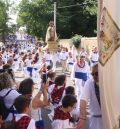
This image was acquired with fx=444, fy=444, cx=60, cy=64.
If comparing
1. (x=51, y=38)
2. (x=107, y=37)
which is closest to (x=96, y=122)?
(x=107, y=37)

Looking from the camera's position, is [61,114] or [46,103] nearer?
[61,114]

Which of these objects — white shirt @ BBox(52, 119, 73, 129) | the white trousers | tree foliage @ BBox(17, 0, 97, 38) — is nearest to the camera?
the white trousers

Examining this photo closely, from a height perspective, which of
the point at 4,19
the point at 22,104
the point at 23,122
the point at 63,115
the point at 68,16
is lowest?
the point at 63,115

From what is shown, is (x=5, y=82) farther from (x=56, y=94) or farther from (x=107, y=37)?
(x=107, y=37)

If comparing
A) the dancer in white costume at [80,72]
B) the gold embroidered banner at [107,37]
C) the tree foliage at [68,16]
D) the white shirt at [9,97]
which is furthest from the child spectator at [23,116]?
the tree foliage at [68,16]

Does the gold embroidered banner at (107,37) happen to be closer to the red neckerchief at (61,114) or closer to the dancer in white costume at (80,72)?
the red neckerchief at (61,114)

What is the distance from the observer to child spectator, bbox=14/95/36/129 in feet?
14.7

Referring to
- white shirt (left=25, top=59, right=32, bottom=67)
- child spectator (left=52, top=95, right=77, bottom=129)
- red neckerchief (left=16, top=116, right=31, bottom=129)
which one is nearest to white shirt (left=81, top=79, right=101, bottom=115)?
child spectator (left=52, top=95, right=77, bottom=129)

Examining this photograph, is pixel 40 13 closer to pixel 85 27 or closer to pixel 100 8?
pixel 85 27

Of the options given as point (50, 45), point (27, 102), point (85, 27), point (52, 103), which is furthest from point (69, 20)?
point (27, 102)

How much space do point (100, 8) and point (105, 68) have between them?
0.43 m

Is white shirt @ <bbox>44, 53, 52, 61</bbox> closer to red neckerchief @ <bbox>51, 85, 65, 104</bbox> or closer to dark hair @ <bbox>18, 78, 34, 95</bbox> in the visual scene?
red neckerchief @ <bbox>51, 85, 65, 104</bbox>

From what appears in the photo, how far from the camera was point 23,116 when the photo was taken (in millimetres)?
4578

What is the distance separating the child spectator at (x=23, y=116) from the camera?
4.49m
